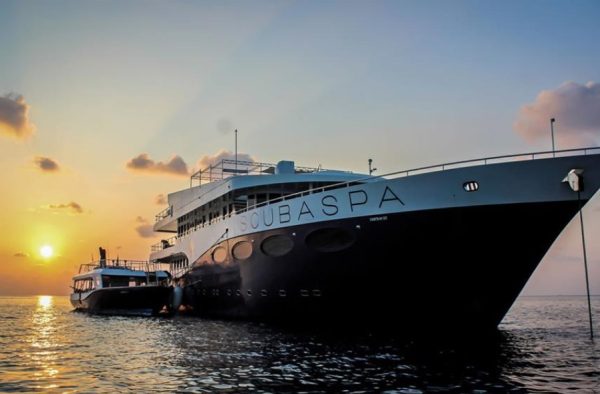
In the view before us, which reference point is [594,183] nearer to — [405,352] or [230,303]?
[405,352]

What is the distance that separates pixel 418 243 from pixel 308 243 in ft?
16.9

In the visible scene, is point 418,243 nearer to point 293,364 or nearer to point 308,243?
point 308,243

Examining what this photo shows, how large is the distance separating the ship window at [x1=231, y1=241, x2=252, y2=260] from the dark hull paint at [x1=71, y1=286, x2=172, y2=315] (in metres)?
11.5

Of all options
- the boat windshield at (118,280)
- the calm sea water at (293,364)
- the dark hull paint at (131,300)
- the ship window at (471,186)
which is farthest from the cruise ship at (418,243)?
the boat windshield at (118,280)

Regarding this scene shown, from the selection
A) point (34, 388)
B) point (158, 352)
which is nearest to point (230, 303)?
point (158, 352)

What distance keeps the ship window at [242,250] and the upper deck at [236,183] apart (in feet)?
15.2

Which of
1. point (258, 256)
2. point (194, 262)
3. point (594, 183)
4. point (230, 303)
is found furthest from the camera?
point (194, 262)

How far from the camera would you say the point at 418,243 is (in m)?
20.7

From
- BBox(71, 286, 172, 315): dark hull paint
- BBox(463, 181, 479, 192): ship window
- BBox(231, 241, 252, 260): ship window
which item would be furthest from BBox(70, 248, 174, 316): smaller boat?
BBox(463, 181, 479, 192): ship window

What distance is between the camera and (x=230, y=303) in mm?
30078

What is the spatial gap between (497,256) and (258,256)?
11.4 meters

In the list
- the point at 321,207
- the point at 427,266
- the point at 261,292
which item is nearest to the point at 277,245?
the point at 261,292

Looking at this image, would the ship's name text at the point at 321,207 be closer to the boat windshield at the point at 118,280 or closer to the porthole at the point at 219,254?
the porthole at the point at 219,254

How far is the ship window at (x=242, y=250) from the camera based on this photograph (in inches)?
1088
